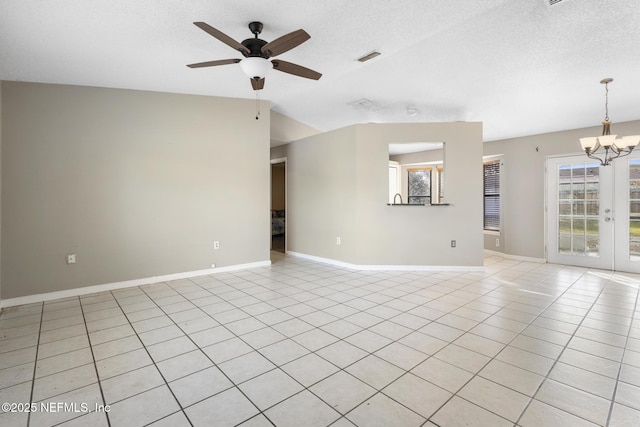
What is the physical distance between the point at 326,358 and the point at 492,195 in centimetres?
599

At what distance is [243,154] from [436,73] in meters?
3.17

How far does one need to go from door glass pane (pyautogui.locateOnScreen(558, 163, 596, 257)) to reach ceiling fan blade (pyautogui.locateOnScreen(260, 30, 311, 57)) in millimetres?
5781

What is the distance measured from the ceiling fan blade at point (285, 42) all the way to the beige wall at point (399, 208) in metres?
2.71

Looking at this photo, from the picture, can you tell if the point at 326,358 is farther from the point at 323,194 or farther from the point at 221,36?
the point at 323,194

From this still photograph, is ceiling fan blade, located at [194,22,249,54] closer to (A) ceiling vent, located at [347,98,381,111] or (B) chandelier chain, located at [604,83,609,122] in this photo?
(A) ceiling vent, located at [347,98,381,111]

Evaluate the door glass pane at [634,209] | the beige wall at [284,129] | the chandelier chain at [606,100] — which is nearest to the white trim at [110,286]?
the beige wall at [284,129]

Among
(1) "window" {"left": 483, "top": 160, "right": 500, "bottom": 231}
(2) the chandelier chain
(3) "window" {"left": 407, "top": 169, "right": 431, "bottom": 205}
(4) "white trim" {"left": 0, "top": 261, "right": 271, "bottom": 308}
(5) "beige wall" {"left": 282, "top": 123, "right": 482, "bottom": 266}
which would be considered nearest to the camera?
(4) "white trim" {"left": 0, "top": 261, "right": 271, "bottom": 308}

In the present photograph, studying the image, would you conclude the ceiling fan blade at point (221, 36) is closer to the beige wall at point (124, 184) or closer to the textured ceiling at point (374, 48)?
the textured ceiling at point (374, 48)

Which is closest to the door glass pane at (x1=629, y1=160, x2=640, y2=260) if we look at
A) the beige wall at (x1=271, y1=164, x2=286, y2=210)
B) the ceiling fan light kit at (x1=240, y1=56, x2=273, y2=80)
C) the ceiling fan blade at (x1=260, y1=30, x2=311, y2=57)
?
the ceiling fan blade at (x1=260, y1=30, x2=311, y2=57)

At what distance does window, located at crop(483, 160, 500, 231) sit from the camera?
6.39m

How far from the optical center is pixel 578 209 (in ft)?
17.5

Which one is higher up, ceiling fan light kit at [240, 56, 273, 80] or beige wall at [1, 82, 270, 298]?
ceiling fan light kit at [240, 56, 273, 80]

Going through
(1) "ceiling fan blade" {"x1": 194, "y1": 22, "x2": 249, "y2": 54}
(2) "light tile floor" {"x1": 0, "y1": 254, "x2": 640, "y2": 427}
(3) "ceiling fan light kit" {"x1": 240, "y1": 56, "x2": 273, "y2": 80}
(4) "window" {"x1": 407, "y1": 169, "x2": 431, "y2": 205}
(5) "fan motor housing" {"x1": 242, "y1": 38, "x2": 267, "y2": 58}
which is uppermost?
(5) "fan motor housing" {"x1": 242, "y1": 38, "x2": 267, "y2": 58}

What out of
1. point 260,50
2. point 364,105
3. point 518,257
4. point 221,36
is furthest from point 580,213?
point 221,36
